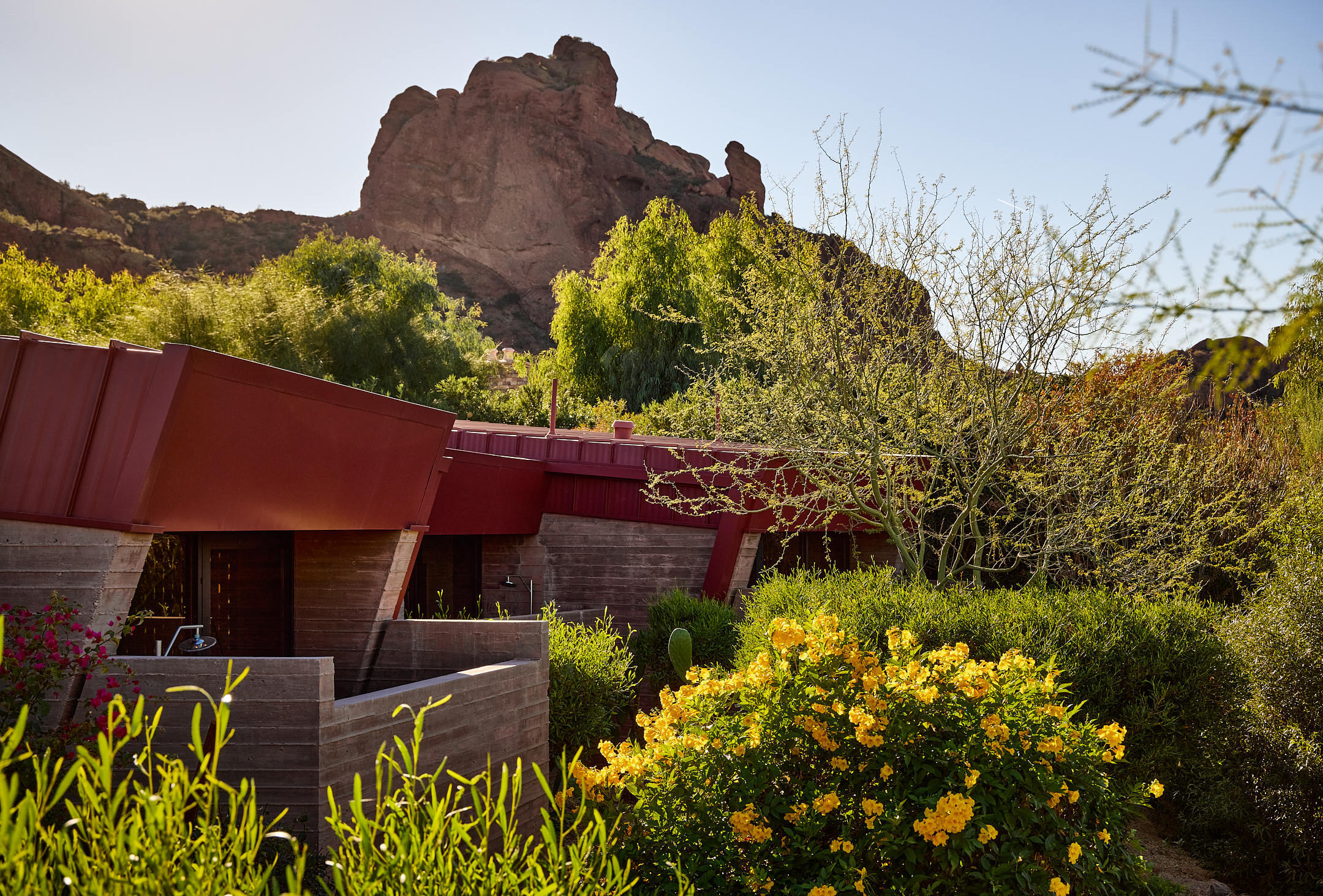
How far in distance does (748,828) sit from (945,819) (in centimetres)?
83

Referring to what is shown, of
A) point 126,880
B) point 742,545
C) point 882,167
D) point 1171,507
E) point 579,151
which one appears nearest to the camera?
point 126,880

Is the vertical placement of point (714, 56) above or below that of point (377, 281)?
above

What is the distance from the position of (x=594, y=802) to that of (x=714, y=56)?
1161cm

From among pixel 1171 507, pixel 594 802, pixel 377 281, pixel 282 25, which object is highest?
pixel 282 25

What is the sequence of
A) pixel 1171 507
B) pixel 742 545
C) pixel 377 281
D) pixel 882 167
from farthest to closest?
pixel 377 281
pixel 742 545
pixel 1171 507
pixel 882 167

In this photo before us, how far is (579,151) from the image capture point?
61750mm

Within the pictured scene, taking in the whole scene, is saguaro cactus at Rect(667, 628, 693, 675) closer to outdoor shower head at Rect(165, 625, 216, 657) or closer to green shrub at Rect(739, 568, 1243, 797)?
green shrub at Rect(739, 568, 1243, 797)

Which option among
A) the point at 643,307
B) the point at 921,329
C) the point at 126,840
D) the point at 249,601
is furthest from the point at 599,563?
the point at 643,307

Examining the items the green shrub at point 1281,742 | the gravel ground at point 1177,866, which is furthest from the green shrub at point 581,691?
the green shrub at point 1281,742

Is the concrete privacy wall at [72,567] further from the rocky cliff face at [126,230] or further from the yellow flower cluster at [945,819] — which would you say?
the rocky cliff face at [126,230]

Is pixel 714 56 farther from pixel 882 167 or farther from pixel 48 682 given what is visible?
pixel 48 682

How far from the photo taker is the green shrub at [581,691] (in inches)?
315

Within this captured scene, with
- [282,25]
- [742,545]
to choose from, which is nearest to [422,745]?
[742,545]

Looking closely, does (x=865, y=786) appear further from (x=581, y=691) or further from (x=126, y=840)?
(x=581, y=691)
